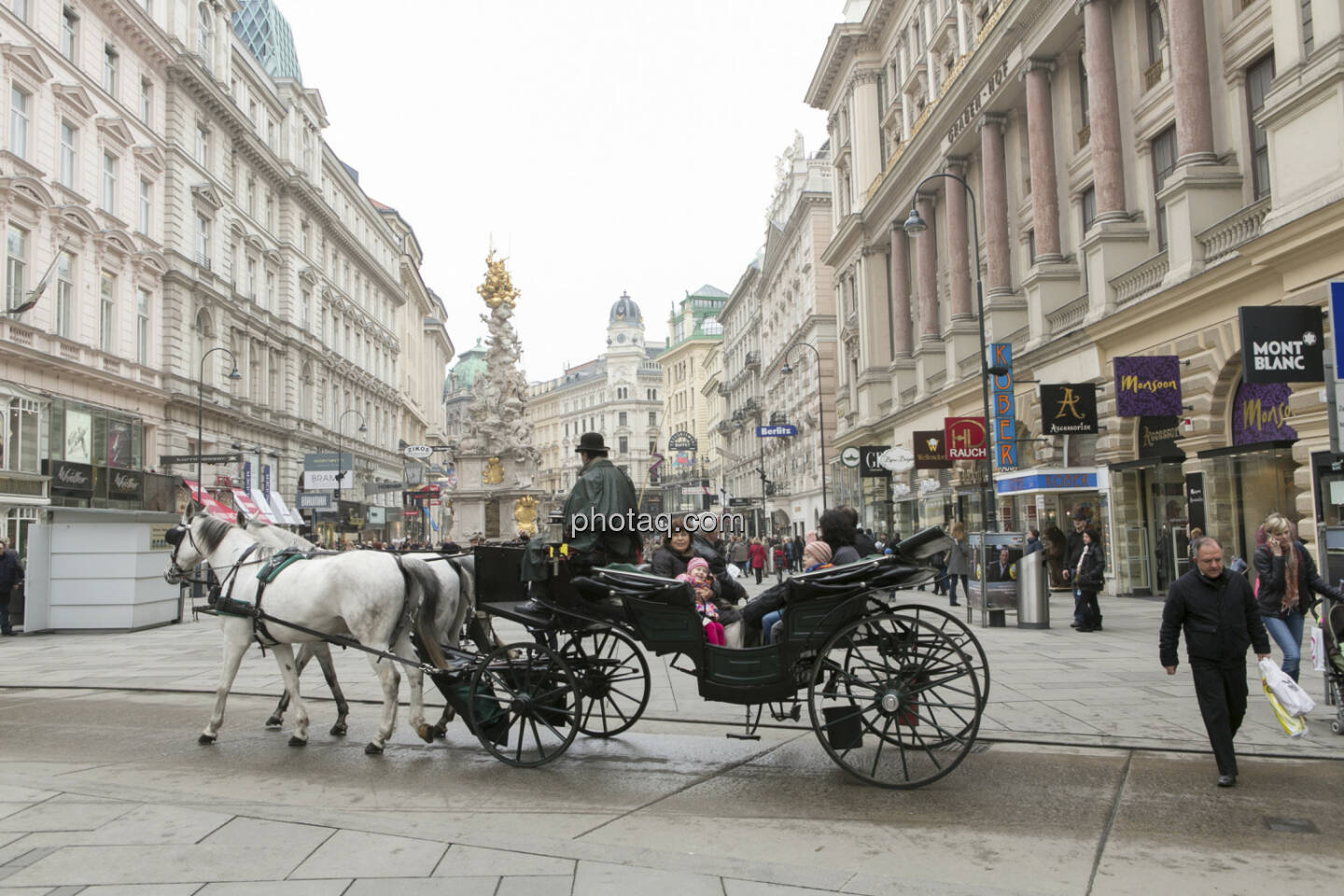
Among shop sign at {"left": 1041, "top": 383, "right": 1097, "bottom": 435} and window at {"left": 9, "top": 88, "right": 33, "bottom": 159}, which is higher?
window at {"left": 9, "top": 88, "right": 33, "bottom": 159}

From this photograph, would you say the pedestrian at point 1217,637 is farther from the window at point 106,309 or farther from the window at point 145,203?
the window at point 145,203

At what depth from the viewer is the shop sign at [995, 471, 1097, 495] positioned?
72.7 ft

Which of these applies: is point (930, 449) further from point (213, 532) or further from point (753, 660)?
point (753, 660)

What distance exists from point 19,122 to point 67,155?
2.75 meters

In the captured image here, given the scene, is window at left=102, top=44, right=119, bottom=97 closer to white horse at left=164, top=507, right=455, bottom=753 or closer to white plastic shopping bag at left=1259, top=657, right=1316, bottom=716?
white horse at left=164, top=507, right=455, bottom=753

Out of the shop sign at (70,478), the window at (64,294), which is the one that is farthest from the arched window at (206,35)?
the shop sign at (70,478)

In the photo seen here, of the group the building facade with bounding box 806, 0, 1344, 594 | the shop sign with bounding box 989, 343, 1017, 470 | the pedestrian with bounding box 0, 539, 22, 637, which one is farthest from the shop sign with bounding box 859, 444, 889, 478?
the pedestrian with bounding box 0, 539, 22, 637

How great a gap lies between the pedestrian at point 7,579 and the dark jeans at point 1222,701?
20409 mm

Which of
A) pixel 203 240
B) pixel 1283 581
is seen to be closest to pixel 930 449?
pixel 1283 581

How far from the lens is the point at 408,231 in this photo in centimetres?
9050

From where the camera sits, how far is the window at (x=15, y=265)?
28984 mm

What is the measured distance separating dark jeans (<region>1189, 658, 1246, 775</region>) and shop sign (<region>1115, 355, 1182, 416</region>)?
13.3 m

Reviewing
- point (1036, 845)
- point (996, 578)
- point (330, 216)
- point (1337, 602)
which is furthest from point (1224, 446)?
point (330, 216)

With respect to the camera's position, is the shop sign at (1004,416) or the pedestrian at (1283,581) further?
the shop sign at (1004,416)
